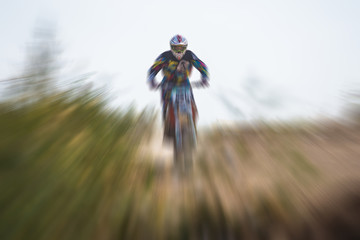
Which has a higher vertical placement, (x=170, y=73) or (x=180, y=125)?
(x=170, y=73)

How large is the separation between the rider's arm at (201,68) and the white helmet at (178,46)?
6.0 inches

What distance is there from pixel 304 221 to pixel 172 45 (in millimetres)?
2397

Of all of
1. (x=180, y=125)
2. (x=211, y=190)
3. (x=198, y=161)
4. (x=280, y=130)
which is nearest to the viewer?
(x=211, y=190)

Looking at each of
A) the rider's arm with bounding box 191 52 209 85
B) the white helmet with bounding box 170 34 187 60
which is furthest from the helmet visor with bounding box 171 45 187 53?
the rider's arm with bounding box 191 52 209 85

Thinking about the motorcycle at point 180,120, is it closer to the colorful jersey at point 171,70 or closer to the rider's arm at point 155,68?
the colorful jersey at point 171,70

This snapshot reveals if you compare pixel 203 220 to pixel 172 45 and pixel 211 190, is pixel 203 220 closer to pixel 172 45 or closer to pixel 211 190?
pixel 211 190

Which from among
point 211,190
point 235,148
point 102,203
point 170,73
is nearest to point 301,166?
point 235,148

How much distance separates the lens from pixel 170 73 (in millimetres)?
2842

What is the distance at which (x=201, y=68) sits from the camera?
9.59 feet

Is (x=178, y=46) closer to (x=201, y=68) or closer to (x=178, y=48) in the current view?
(x=178, y=48)

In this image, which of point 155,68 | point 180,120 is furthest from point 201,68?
point 180,120

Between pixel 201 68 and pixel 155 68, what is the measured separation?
567 mm

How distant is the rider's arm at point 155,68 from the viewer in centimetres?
281

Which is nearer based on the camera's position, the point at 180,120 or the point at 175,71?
the point at 180,120
